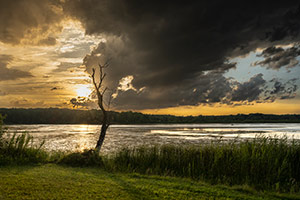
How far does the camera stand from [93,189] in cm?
686

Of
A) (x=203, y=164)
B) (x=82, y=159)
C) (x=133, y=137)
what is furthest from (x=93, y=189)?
(x=133, y=137)

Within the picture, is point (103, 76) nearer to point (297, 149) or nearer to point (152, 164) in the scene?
point (152, 164)

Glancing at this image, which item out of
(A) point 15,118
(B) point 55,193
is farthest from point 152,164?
(A) point 15,118

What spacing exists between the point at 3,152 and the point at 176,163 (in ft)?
28.5

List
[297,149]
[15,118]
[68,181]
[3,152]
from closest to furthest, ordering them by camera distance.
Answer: [68,181], [3,152], [297,149], [15,118]

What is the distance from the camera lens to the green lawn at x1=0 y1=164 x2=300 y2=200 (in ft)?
20.7

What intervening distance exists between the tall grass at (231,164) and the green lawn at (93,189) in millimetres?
2391

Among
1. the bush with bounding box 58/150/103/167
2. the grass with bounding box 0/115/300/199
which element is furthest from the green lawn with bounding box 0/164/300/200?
the bush with bounding box 58/150/103/167

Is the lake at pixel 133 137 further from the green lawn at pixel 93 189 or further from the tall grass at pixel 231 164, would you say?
the green lawn at pixel 93 189

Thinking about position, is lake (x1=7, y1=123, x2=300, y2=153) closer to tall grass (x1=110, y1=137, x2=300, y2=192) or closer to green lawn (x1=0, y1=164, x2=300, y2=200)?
tall grass (x1=110, y1=137, x2=300, y2=192)

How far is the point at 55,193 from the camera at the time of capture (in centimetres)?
632

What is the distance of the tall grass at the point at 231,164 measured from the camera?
10422 millimetres

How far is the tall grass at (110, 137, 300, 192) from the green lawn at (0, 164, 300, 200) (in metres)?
2.39

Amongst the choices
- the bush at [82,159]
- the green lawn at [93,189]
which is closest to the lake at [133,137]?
the bush at [82,159]
